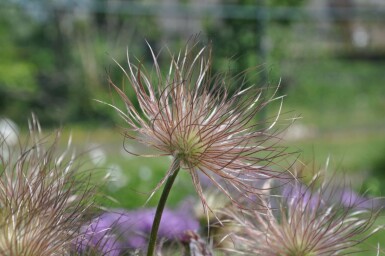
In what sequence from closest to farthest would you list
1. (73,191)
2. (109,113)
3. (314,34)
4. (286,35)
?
(73,191)
(109,113)
(286,35)
(314,34)

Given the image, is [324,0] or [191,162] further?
[324,0]

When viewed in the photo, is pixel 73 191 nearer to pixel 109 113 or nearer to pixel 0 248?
pixel 0 248

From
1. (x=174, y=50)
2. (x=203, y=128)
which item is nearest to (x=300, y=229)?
(x=203, y=128)

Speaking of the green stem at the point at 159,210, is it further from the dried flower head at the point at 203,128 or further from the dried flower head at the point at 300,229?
the dried flower head at the point at 300,229

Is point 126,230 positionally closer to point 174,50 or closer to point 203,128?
point 203,128

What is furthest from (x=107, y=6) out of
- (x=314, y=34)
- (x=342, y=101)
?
(x=342, y=101)

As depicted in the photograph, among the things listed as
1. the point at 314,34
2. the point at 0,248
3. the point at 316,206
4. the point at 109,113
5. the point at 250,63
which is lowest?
the point at 0,248

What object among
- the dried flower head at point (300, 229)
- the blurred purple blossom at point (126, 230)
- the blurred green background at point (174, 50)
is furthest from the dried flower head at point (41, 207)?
the blurred green background at point (174, 50)
